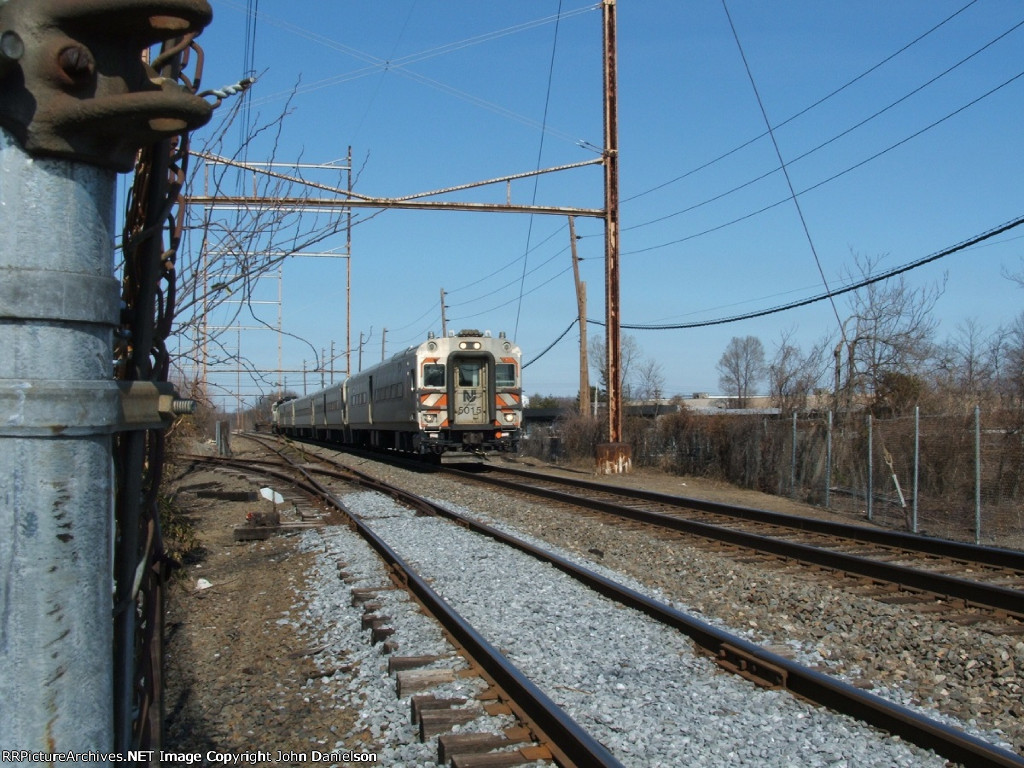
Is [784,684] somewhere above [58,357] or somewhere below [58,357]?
below

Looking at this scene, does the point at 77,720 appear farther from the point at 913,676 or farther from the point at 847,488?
the point at 847,488

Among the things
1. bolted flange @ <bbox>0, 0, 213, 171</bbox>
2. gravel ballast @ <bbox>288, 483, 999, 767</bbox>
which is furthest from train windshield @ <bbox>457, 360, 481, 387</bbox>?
bolted flange @ <bbox>0, 0, 213, 171</bbox>

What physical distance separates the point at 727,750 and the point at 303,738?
2095 millimetres

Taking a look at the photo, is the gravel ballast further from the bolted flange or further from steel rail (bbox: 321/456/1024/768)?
the bolted flange

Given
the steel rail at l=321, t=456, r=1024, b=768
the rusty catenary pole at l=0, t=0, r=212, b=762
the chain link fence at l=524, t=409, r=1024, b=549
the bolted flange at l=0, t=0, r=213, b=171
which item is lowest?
the steel rail at l=321, t=456, r=1024, b=768

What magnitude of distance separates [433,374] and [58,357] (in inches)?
805

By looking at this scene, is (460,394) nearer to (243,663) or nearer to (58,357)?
(243,663)

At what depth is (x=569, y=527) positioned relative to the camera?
470 inches

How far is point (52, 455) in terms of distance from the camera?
1351 mm

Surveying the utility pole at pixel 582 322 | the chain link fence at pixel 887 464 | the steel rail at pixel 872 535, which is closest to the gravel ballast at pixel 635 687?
the steel rail at pixel 872 535

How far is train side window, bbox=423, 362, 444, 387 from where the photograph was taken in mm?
21719

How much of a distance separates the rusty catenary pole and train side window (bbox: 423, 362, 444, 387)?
799 inches

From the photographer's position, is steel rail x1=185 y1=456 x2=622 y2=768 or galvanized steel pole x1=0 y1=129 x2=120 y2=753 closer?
galvanized steel pole x1=0 y1=129 x2=120 y2=753

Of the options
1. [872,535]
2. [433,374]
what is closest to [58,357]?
[872,535]
